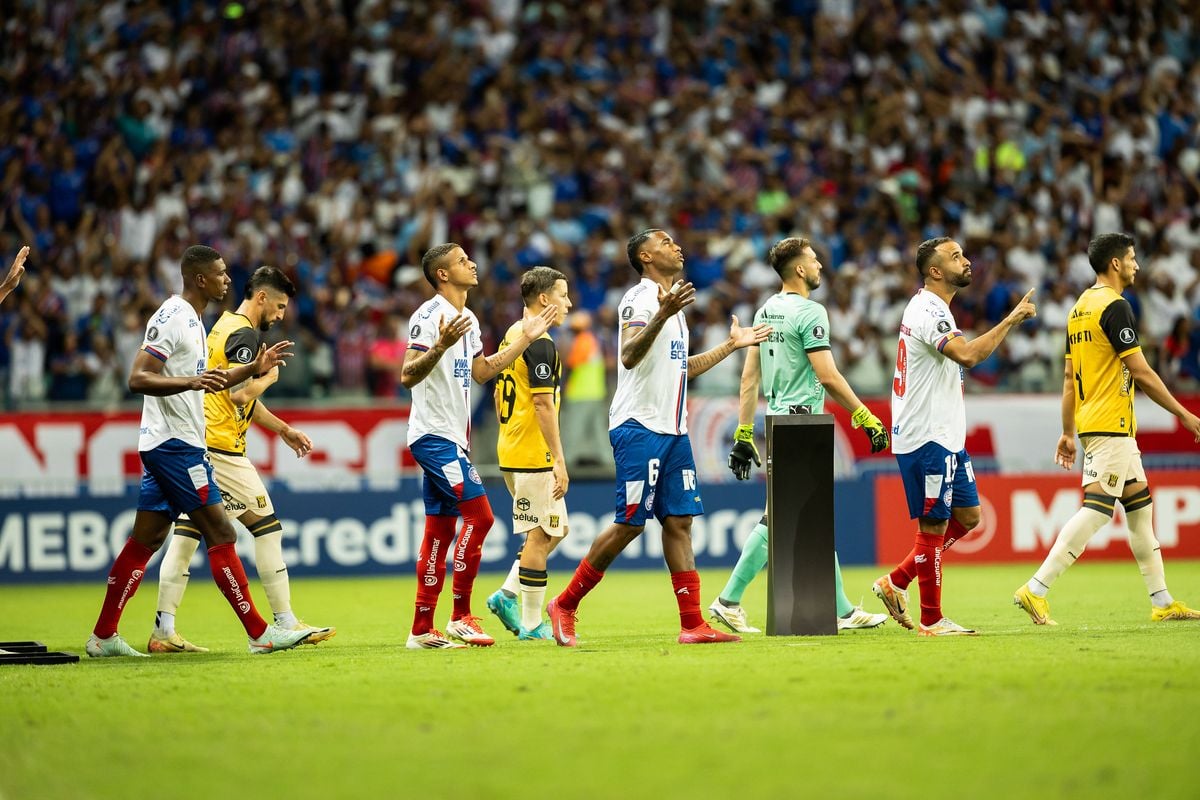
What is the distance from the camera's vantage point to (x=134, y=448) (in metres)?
19.9

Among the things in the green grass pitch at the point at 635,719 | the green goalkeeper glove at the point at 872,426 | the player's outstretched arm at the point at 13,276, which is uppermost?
the player's outstretched arm at the point at 13,276

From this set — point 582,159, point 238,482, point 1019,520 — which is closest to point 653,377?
point 238,482

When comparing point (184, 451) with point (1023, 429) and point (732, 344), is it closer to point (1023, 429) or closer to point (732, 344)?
point (732, 344)

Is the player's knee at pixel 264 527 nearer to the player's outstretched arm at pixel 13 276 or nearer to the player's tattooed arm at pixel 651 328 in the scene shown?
the player's outstretched arm at pixel 13 276

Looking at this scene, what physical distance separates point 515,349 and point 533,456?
4.75 feet

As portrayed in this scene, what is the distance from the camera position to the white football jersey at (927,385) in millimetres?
10664

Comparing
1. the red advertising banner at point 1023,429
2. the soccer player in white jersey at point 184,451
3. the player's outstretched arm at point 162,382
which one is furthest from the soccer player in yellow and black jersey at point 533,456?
the red advertising banner at point 1023,429

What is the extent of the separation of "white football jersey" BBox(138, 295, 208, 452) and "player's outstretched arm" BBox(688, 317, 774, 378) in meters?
3.28

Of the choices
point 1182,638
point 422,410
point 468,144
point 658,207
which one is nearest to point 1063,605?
point 1182,638

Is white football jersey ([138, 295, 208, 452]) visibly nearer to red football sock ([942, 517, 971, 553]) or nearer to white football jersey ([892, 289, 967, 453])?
white football jersey ([892, 289, 967, 453])

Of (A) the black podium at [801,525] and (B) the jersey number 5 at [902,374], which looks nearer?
(A) the black podium at [801,525]

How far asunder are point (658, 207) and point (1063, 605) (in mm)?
11841

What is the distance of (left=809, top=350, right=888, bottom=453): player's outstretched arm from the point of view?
10.6 m

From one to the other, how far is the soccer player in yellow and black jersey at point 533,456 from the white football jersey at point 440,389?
730 millimetres
